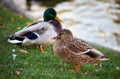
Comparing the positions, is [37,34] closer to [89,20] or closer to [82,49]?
[82,49]

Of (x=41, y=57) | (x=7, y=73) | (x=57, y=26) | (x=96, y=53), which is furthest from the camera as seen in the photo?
(x=57, y=26)

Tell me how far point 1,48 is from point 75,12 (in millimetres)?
13381

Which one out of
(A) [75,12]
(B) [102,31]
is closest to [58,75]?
(B) [102,31]

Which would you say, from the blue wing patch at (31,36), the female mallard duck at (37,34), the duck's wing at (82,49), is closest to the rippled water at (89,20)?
the female mallard duck at (37,34)

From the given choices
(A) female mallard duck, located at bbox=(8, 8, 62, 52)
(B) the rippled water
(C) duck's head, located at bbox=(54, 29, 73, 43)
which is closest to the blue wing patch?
(A) female mallard duck, located at bbox=(8, 8, 62, 52)

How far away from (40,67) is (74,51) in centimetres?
86

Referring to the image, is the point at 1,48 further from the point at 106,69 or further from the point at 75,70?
the point at 106,69

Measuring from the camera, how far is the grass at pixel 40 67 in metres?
7.38

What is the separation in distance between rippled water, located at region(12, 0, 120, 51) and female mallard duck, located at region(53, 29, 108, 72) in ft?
24.9

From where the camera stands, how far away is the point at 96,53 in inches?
305

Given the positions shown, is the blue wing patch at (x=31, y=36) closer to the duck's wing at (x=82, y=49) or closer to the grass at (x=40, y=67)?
the grass at (x=40, y=67)

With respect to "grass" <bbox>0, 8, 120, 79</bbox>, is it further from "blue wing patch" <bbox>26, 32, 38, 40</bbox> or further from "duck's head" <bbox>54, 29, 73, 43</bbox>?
"duck's head" <bbox>54, 29, 73, 43</bbox>

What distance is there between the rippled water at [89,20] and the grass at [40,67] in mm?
6252

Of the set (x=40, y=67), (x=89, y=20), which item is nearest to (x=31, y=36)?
(x=40, y=67)
